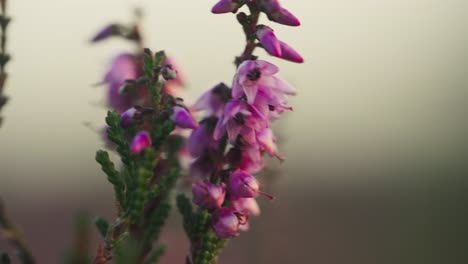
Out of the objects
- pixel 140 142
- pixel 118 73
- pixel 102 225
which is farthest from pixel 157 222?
pixel 118 73

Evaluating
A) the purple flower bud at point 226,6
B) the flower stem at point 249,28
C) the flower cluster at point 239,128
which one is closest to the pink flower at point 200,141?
the flower cluster at point 239,128

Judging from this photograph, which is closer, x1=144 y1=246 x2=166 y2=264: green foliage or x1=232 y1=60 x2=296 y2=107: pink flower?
x1=144 y1=246 x2=166 y2=264: green foliage

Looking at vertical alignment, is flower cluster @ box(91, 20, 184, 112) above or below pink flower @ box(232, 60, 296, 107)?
below

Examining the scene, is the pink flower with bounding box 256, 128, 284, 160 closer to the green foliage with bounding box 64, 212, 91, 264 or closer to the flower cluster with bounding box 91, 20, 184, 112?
the flower cluster with bounding box 91, 20, 184, 112

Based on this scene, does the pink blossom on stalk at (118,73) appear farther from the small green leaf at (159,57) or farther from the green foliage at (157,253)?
the green foliage at (157,253)

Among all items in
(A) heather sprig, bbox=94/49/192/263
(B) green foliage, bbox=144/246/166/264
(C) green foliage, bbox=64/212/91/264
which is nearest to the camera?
(C) green foliage, bbox=64/212/91/264

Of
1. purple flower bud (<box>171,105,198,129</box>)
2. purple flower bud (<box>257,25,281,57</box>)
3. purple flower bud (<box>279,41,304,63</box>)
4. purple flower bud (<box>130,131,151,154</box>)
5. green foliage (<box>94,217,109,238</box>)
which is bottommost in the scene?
green foliage (<box>94,217,109,238</box>)

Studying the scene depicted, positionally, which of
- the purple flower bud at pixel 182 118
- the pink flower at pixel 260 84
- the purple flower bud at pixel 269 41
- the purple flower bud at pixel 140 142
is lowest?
the purple flower bud at pixel 140 142

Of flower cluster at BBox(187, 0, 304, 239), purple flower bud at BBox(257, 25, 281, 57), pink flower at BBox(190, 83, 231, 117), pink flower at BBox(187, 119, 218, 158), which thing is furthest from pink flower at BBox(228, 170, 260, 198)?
purple flower bud at BBox(257, 25, 281, 57)
